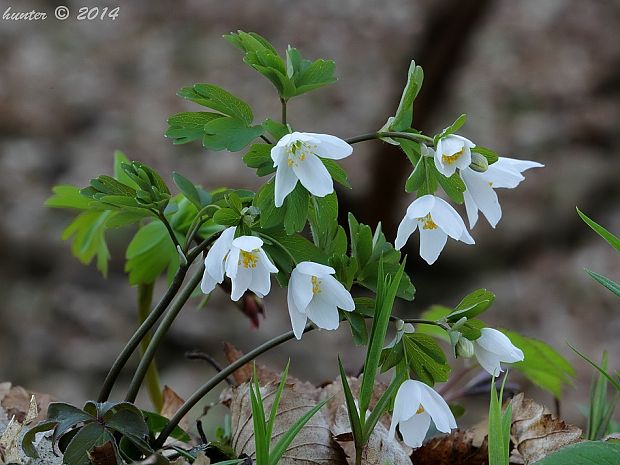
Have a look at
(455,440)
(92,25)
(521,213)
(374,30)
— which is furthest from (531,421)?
(92,25)

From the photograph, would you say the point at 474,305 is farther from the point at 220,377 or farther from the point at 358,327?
the point at 220,377

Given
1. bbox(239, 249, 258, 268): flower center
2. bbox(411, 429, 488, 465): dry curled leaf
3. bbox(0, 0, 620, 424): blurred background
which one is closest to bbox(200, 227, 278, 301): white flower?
bbox(239, 249, 258, 268): flower center

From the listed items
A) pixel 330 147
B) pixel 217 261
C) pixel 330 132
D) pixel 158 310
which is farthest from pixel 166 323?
pixel 330 132

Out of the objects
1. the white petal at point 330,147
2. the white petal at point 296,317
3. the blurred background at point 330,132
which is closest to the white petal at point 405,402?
the white petal at point 296,317

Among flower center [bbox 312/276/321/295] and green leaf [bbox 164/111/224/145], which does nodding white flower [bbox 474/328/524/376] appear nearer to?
flower center [bbox 312/276/321/295]

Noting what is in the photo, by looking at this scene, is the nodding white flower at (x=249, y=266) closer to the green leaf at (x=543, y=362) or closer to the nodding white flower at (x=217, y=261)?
the nodding white flower at (x=217, y=261)

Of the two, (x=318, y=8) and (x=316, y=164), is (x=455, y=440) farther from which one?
(x=318, y=8)
